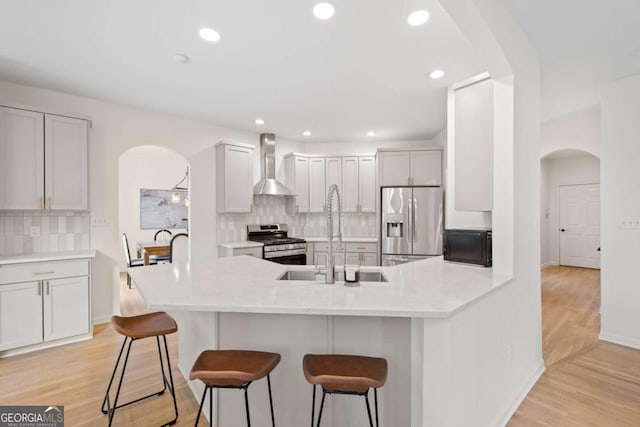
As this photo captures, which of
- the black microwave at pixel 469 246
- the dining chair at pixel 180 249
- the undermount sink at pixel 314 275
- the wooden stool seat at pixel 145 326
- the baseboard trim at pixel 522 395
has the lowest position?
the baseboard trim at pixel 522 395

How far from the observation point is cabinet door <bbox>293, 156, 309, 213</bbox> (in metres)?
5.26

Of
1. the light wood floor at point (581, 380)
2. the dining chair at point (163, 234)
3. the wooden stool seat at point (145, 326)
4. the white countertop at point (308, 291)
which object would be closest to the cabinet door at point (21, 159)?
the white countertop at point (308, 291)

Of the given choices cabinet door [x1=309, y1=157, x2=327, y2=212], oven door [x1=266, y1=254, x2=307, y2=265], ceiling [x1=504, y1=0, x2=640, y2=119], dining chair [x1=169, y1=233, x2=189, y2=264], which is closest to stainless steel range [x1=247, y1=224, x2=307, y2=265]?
oven door [x1=266, y1=254, x2=307, y2=265]

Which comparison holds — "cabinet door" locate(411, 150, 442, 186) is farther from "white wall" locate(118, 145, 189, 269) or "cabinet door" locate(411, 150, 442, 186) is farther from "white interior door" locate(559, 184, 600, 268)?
"white wall" locate(118, 145, 189, 269)

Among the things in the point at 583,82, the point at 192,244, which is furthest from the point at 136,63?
the point at 583,82

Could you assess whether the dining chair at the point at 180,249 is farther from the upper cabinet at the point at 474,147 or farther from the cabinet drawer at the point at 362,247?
the upper cabinet at the point at 474,147

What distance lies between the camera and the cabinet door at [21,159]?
285cm

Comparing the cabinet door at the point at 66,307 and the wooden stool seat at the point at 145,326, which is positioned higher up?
the wooden stool seat at the point at 145,326

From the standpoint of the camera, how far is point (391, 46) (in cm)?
235

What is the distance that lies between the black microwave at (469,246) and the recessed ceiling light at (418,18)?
1.58m

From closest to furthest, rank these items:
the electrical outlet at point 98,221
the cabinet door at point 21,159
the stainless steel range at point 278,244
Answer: the cabinet door at point 21,159, the electrical outlet at point 98,221, the stainless steel range at point 278,244

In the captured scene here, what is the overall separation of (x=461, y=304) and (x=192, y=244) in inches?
154

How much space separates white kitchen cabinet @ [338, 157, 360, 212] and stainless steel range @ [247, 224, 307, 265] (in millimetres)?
1093

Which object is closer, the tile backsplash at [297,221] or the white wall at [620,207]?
the white wall at [620,207]
